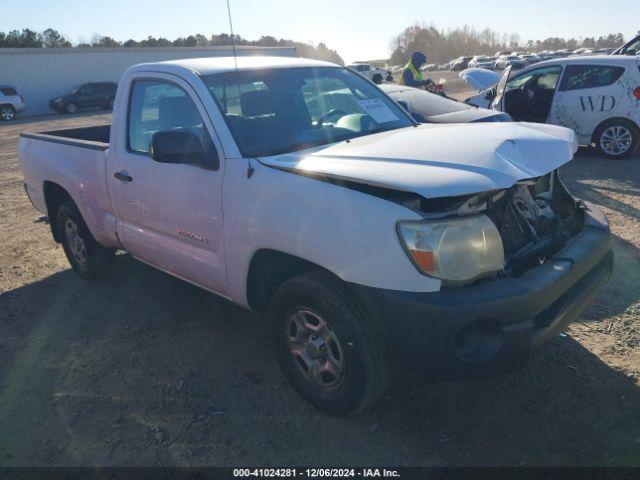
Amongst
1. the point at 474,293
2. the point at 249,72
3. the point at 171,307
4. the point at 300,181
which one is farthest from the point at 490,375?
the point at 171,307

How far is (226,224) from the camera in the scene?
3.04m

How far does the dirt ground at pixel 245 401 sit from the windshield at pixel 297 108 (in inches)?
58.5

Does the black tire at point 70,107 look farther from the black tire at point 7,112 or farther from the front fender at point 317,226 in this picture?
the front fender at point 317,226

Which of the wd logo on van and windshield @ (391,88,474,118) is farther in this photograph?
the wd logo on van

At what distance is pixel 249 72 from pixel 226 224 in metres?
1.15

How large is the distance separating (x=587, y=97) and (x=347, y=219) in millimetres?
7812

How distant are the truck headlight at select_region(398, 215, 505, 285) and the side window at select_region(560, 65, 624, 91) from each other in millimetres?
7564

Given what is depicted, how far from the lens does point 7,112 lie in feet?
85.7

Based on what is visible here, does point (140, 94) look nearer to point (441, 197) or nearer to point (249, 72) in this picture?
point (249, 72)

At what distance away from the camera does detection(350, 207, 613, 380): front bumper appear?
7.40 feet

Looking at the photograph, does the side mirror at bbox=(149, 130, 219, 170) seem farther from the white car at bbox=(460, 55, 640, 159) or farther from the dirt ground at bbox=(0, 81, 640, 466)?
the white car at bbox=(460, 55, 640, 159)

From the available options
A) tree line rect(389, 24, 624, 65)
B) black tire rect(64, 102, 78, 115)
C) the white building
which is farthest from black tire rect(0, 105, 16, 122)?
tree line rect(389, 24, 624, 65)

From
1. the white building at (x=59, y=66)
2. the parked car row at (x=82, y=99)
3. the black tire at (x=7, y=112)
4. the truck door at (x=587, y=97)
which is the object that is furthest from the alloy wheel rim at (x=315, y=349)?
the white building at (x=59, y=66)

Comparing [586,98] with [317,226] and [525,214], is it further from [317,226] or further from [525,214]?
[317,226]
